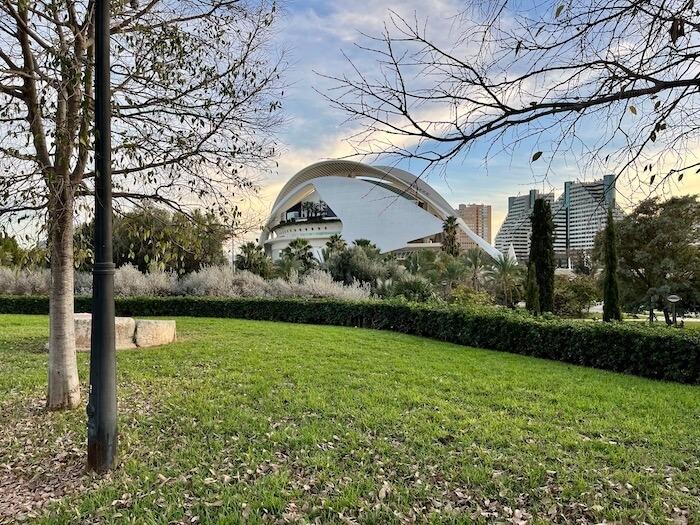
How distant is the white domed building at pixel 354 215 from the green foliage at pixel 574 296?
2025cm

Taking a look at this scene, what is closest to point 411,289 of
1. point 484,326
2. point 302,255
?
point 484,326

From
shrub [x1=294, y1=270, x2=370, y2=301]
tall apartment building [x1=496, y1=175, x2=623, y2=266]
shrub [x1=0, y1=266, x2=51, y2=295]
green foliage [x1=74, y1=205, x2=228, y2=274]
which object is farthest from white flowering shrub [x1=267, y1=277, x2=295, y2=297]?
tall apartment building [x1=496, y1=175, x2=623, y2=266]

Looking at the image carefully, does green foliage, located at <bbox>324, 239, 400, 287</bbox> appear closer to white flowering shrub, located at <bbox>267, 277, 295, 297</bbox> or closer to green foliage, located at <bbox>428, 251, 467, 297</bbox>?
white flowering shrub, located at <bbox>267, 277, 295, 297</bbox>

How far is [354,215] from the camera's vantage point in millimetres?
52906

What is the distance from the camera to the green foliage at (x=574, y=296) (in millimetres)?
26938

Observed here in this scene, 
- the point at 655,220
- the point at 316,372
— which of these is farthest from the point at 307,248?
the point at 316,372

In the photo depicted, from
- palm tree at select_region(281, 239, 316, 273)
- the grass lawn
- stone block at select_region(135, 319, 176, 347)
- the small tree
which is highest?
the small tree

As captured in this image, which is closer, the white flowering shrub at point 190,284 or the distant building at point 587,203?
the distant building at point 587,203

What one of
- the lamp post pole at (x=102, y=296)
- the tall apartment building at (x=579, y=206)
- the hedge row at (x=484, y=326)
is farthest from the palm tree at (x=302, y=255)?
the tall apartment building at (x=579, y=206)

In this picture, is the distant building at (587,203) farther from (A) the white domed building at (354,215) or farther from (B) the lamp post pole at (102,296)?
(A) the white domed building at (354,215)

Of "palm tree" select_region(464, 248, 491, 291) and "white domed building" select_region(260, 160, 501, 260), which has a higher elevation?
"white domed building" select_region(260, 160, 501, 260)

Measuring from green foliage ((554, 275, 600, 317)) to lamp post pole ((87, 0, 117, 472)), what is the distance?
2608cm

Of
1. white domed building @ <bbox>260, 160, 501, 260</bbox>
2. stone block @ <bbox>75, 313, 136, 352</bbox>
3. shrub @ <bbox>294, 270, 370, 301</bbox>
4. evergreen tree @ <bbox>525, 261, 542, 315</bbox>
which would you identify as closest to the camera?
stone block @ <bbox>75, 313, 136, 352</bbox>

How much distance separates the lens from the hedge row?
7.30m
